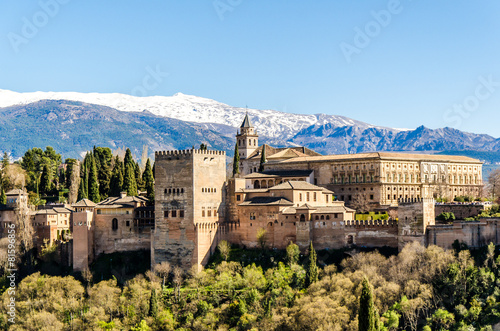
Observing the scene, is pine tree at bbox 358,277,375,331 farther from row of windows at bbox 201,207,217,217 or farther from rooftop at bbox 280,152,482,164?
rooftop at bbox 280,152,482,164

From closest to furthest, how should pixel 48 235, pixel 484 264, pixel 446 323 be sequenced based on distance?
1. pixel 446 323
2. pixel 484 264
3. pixel 48 235

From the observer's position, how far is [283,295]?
62500 mm

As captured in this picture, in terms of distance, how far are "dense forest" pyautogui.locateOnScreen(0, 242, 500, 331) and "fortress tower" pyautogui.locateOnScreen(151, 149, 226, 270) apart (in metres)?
1.63

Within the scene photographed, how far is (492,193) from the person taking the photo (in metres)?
96.0

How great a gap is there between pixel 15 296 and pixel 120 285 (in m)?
10.9

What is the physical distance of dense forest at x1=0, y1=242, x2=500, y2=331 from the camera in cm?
5669

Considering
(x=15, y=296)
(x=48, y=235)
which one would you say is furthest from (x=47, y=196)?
(x=15, y=296)

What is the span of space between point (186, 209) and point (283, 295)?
1581cm

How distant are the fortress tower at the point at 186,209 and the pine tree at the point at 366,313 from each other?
75.7 feet

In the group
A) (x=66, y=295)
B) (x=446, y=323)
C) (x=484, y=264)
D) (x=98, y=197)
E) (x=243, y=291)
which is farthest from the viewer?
(x=98, y=197)

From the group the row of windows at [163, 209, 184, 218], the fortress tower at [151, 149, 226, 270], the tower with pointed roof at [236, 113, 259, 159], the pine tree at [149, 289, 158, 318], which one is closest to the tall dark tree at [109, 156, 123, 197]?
the fortress tower at [151, 149, 226, 270]

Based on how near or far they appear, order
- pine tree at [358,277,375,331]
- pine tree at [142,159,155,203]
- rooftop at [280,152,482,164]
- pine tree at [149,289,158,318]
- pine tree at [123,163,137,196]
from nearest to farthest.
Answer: pine tree at [358,277,375,331] → pine tree at [149,289,158,318] → pine tree at [142,159,155,203] → pine tree at [123,163,137,196] → rooftop at [280,152,482,164]

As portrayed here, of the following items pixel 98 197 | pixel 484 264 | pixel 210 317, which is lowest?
→ pixel 210 317

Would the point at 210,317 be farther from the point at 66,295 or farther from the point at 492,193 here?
the point at 492,193
